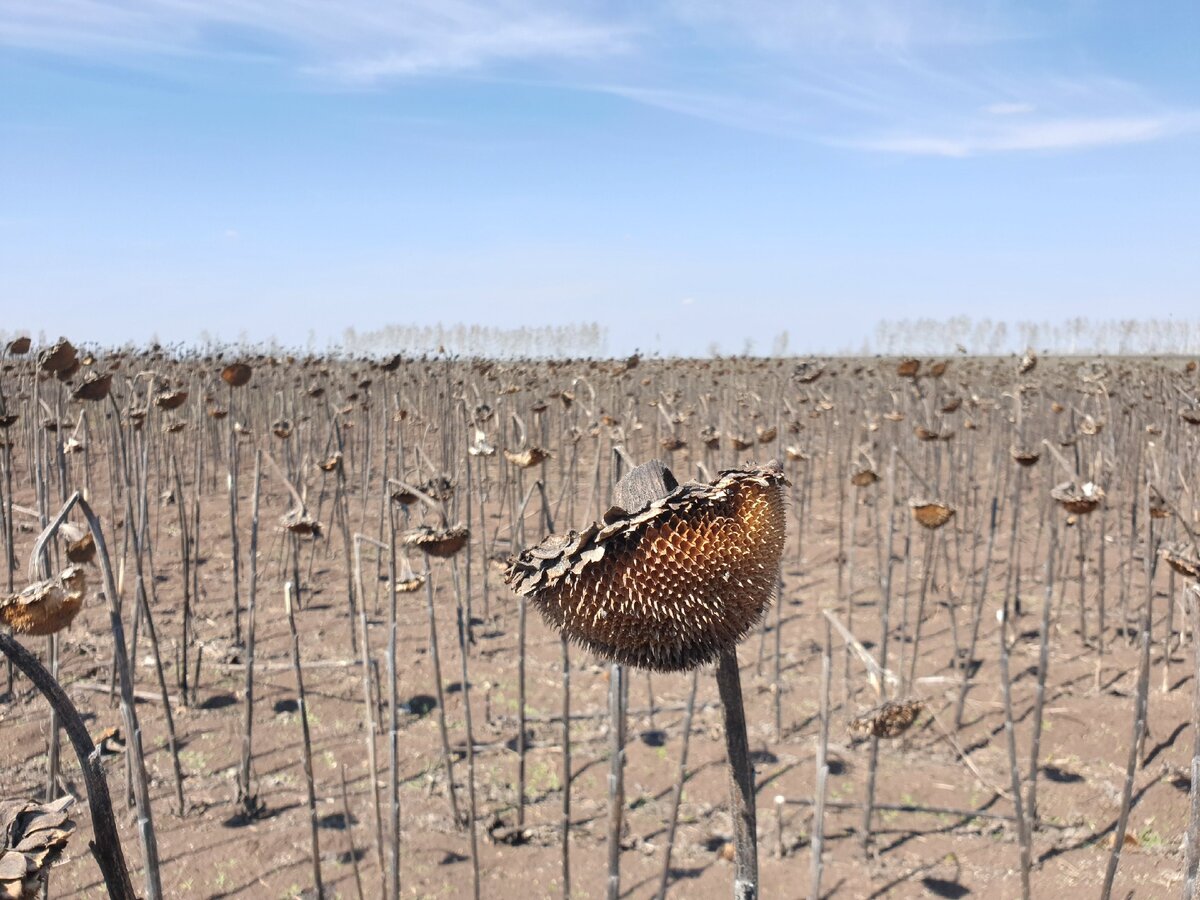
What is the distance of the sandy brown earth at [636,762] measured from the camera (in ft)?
Result: 13.8

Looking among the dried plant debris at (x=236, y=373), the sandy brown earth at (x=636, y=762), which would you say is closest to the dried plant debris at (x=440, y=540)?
the sandy brown earth at (x=636, y=762)

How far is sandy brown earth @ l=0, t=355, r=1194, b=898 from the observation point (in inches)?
165

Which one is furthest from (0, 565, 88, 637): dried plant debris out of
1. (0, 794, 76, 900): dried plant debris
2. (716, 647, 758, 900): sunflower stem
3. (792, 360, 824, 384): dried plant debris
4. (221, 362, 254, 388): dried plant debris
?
(792, 360, 824, 384): dried plant debris

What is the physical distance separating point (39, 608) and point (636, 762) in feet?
14.4

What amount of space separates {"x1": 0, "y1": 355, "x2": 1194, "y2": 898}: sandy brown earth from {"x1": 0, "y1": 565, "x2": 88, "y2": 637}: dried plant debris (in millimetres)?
2656

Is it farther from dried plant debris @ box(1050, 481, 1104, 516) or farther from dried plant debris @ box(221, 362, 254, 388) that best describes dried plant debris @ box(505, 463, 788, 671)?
dried plant debris @ box(221, 362, 254, 388)

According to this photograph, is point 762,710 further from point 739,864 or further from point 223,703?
point 739,864

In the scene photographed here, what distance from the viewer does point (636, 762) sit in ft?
17.6

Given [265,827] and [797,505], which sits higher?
[797,505]

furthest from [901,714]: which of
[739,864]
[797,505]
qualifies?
[797,505]

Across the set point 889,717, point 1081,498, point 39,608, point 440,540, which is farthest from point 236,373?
point 1081,498

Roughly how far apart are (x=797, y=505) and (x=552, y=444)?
7097mm

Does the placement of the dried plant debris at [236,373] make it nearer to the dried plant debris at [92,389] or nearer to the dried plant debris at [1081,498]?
the dried plant debris at [92,389]

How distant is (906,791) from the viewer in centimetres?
507
